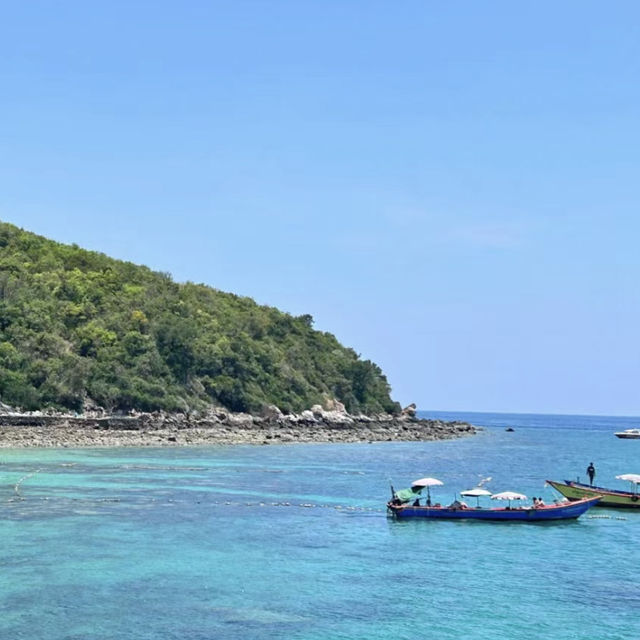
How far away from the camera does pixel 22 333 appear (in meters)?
102

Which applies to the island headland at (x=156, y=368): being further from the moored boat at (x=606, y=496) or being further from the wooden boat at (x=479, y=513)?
the moored boat at (x=606, y=496)

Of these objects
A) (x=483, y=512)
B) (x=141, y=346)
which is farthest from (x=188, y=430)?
(x=483, y=512)

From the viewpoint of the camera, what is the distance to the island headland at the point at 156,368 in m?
92.9

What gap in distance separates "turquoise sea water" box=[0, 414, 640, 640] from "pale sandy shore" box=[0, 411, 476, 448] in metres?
24.1

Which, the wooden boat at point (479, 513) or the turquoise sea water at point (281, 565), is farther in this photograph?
the wooden boat at point (479, 513)

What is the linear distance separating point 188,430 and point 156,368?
15705 mm

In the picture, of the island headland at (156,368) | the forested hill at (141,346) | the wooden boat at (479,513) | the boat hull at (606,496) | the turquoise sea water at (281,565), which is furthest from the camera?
the forested hill at (141,346)

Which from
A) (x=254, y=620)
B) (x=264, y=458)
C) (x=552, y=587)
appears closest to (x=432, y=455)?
(x=264, y=458)

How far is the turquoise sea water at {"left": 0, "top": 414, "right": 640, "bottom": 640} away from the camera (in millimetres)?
23547

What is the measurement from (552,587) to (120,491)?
28.2 metres

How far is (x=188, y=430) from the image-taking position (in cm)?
9550

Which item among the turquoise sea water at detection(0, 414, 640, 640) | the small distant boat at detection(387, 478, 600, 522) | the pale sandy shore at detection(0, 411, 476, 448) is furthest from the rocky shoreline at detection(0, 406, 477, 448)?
the small distant boat at detection(387, 478, 600, 522)

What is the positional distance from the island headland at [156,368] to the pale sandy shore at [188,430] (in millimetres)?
213

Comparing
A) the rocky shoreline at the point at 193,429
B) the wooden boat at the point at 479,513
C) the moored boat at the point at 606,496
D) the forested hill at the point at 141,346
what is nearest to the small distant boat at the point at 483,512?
the wooden boat at the point at 479,513
